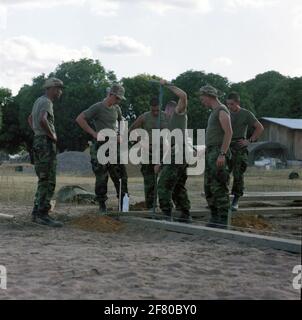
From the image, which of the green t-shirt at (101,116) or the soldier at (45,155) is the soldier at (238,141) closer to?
the green t-shirt at (101,116)

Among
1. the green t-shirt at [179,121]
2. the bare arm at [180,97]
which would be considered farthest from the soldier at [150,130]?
the bare arm at [180,97]

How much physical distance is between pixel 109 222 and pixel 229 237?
2.10 meters

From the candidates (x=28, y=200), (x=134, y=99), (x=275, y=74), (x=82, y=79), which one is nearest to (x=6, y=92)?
(x=82, y=79)

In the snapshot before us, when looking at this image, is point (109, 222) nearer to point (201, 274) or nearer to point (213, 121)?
point (213, 121)

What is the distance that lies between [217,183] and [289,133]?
51.5 meters

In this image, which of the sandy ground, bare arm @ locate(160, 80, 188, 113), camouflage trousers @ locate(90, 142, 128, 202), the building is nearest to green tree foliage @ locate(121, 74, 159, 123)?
the building

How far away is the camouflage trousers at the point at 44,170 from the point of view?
8.58 metres

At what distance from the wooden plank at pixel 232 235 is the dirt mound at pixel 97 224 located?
0.27 metres

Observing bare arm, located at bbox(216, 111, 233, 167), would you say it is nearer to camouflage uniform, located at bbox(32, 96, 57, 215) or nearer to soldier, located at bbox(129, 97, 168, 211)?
soldier, located at bbox(129, 97, 168, 211)

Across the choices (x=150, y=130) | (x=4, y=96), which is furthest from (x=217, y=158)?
(x=4, y=96)

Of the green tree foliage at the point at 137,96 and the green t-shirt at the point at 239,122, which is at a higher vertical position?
the green tree foliage at the point at 137,96

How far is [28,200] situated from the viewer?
12945 mm

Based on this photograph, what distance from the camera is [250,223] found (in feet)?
27.3

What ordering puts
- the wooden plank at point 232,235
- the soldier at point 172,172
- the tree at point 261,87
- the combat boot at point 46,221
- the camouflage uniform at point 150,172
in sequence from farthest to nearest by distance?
the tree at point 261,87 → the camouflage uniform at point 150,172 → the combat boot at point 46,221 → the soldier at point 172,172 → the wooden plank at point 232,235
